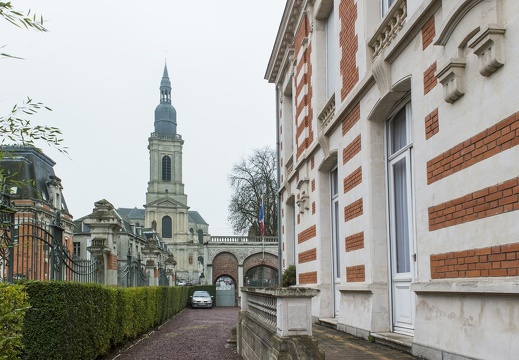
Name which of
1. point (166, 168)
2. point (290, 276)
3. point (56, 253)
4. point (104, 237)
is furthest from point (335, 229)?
point (166, 168)

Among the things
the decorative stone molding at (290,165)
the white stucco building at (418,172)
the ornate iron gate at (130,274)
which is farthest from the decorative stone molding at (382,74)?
the ornate iron gate at (130,274)

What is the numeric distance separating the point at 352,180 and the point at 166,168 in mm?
101309

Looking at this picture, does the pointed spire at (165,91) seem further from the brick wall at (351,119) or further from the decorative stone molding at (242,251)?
the brick wall at (351,119)

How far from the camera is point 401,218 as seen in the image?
8.08 meters

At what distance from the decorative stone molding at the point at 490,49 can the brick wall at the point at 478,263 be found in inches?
59.7

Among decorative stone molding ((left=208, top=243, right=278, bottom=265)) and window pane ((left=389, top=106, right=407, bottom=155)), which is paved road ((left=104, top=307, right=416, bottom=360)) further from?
decorative stone molding ((left=208, top=243, right=278, bottom=265))

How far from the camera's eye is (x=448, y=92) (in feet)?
18.4

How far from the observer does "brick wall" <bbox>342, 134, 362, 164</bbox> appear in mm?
9266

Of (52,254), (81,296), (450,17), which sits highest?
(450,17)

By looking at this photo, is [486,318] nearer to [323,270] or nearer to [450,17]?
[450,17]

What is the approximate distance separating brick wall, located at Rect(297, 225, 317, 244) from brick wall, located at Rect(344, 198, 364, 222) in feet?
9.82

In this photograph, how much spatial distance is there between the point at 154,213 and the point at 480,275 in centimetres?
9851

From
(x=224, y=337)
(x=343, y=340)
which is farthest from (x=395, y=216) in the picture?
(x=224, y=337)

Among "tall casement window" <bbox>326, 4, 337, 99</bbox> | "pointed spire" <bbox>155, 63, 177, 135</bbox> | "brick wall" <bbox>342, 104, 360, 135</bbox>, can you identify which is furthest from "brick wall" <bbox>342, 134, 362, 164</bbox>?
"pointed spire" <bbox>155, 63, 177, 135</bbox>
